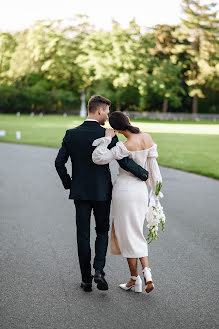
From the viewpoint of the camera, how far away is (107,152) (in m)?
4.32

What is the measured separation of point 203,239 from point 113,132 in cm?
281

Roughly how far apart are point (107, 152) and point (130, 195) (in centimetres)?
43

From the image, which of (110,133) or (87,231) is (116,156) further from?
(87,231)

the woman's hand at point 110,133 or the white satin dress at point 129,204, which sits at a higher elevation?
the woman's hand at point 110,133

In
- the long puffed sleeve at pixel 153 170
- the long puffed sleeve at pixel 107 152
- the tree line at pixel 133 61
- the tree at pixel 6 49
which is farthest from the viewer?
the tree at pixel 6 49

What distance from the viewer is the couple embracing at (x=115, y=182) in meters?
4.41

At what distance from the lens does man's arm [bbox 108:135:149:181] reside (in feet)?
14.2

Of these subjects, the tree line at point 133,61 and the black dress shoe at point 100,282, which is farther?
the tree line at point 133,61

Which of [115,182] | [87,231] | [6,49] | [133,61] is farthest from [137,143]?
[6,49]

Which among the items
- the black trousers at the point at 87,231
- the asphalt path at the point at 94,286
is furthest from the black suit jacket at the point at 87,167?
the asphalt path at the point at 94,286

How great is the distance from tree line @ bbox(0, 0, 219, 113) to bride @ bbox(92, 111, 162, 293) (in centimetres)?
6014

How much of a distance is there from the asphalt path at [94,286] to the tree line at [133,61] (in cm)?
5688

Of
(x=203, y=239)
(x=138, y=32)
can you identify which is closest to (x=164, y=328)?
(x=203, y=239)

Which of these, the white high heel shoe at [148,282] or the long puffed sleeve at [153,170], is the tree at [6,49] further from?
the white high heel shoe at [148,282]
